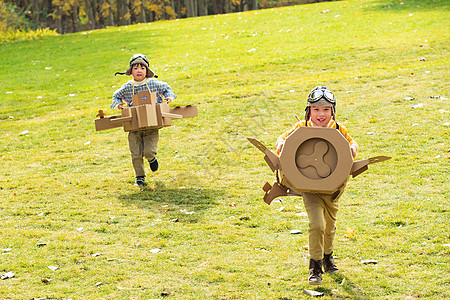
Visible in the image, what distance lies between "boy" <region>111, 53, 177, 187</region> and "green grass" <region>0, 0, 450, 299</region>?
20.1 inches

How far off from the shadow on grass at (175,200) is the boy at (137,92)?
0.38m

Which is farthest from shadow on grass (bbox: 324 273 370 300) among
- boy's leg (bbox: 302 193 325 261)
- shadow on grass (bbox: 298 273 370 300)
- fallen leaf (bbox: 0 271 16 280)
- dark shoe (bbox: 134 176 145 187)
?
dark shoe (bbox: 134 176 145 187)

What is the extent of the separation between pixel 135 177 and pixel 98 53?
541 inches

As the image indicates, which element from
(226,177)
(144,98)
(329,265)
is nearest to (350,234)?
(329,265)

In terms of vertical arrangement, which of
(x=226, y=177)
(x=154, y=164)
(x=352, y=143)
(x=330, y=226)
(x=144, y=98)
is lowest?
(x=226, y=177)

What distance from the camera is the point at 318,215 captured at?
475cm

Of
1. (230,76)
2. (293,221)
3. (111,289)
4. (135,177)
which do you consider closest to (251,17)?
(230,76)

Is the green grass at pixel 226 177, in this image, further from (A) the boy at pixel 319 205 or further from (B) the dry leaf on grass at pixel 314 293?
(A) the boy at pixel 319 205

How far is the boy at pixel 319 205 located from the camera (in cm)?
475

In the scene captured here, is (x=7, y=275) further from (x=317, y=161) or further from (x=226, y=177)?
(x=226, y=177)

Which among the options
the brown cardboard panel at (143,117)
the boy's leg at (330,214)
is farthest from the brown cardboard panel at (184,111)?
the boy's leg at (330,214)

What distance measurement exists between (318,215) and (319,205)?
10cm

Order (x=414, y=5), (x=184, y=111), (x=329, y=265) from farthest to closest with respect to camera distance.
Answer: (x=414, y=5), (x=184, y=111), (x=329, y=265)

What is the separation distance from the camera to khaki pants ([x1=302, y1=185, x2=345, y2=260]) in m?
4.75
